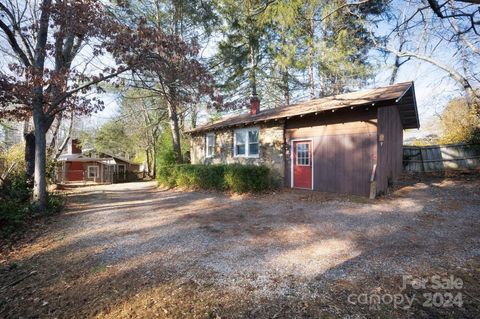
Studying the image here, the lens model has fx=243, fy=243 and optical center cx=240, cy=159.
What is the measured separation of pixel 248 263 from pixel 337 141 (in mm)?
7145

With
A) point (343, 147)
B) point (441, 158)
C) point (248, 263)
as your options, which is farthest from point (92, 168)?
point (441, 158)

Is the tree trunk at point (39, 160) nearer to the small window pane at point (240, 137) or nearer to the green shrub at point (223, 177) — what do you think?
the green shrub at point (223, 177)

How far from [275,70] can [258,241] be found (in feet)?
53.1

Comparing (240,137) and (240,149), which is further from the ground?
(240,137)

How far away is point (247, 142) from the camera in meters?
12.9

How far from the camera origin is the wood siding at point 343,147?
8.70 meters

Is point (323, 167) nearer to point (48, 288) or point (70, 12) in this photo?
point (48, 288)

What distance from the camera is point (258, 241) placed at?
4.89 metres

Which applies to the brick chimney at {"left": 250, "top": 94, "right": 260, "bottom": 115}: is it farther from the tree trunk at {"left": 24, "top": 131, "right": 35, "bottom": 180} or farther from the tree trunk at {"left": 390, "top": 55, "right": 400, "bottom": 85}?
the tree trunk at {"left": 390, "top": 55, "right": 400, "bottom": 85}

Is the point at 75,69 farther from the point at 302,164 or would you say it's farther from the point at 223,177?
the point at 302,164

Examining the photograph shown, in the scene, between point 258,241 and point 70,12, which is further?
point 70,12

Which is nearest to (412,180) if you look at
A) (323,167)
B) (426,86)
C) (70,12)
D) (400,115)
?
(400,115)

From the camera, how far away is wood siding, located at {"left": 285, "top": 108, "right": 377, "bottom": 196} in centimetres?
870

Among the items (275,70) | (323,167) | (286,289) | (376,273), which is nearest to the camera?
(286,289)
